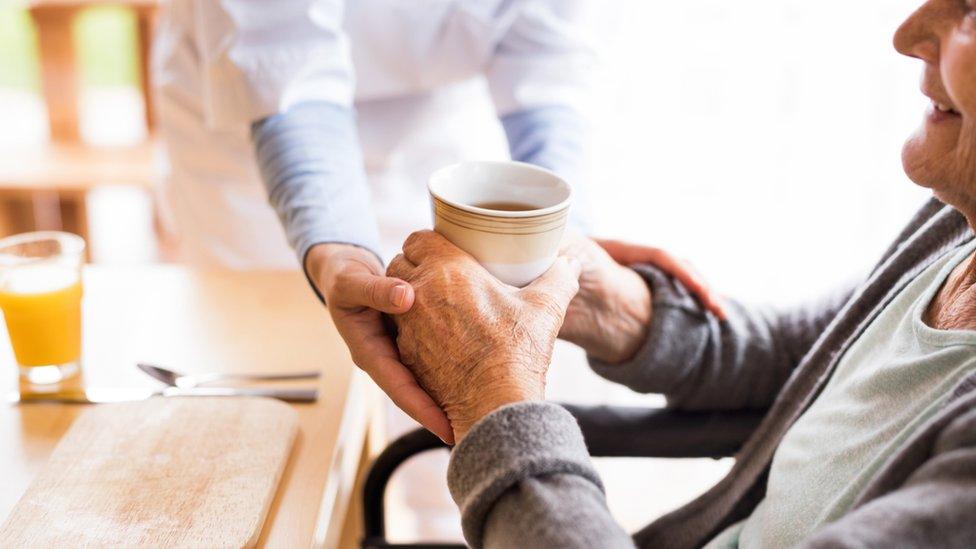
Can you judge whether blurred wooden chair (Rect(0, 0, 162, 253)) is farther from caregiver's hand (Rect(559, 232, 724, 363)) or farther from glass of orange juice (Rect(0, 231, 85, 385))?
caregiver's hand (Rect(559, 232, 724, 363))

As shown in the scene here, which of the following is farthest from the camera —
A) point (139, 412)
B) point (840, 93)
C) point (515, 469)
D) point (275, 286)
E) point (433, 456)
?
point (433, 456)

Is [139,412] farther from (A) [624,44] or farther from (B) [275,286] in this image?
(A) [624,44]

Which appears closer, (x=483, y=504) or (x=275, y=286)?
(x=483, y=504)

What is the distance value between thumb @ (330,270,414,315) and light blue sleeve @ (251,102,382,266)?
137 mm

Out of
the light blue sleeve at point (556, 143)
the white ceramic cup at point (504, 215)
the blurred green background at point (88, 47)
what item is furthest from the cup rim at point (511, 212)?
the blurred green background at point (88, 47)

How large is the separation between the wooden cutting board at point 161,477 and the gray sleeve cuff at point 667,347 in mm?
394

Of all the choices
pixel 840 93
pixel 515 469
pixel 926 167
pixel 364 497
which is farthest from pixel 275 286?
pixel 840 93

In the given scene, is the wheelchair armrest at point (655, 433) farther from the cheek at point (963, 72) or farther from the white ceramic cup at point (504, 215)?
the cheek at point (963, 72)

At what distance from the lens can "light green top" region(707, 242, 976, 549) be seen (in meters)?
0.74

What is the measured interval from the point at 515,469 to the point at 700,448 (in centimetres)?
43

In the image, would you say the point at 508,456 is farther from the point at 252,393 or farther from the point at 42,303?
the point at 42,303

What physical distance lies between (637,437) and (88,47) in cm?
280

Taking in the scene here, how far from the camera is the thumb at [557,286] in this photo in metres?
0.83

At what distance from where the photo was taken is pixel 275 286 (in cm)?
127
